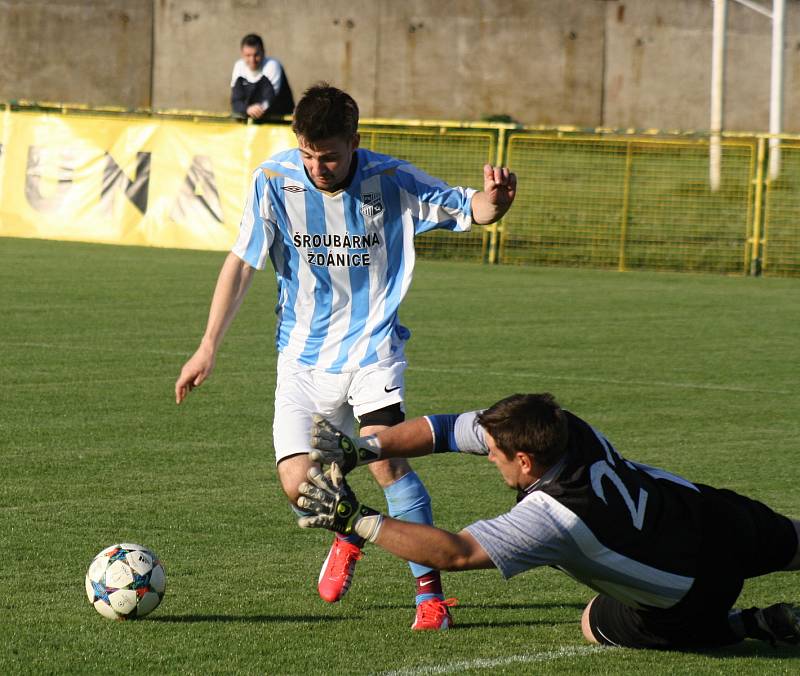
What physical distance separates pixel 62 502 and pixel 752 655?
3409 mm

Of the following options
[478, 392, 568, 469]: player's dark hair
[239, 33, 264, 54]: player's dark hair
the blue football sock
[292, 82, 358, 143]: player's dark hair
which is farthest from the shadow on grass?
[239, 33, 264, 54]: player's dark hair

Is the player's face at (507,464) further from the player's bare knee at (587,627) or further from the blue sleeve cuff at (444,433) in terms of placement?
the player's bare knee at (587,627)

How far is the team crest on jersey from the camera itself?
617 cm

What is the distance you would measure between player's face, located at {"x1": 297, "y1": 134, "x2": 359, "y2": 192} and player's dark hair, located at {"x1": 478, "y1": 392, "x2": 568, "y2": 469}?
1438mm

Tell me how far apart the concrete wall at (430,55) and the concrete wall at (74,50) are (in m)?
0.03

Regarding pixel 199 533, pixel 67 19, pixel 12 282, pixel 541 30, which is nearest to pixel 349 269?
pixel 199 533

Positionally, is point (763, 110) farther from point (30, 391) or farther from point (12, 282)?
point (30, 391)

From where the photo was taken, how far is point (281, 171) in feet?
20.3

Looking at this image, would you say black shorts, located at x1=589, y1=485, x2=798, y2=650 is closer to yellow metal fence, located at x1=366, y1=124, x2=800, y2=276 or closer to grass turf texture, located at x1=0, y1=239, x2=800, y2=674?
grass turf texture, located at x1=0, y1=239, x2=800, y2=674

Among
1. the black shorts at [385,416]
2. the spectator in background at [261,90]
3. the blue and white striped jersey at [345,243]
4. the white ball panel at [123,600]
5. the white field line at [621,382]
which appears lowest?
the white ball panel at [123,600]

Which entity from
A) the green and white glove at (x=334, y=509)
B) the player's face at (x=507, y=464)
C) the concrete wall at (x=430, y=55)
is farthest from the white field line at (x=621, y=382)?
the concrete wall at (x=430, y=55)

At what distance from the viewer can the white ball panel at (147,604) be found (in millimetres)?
5555

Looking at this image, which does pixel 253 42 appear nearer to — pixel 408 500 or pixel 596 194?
pixel 596 194

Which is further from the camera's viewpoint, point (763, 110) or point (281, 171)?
point (763, 110)
